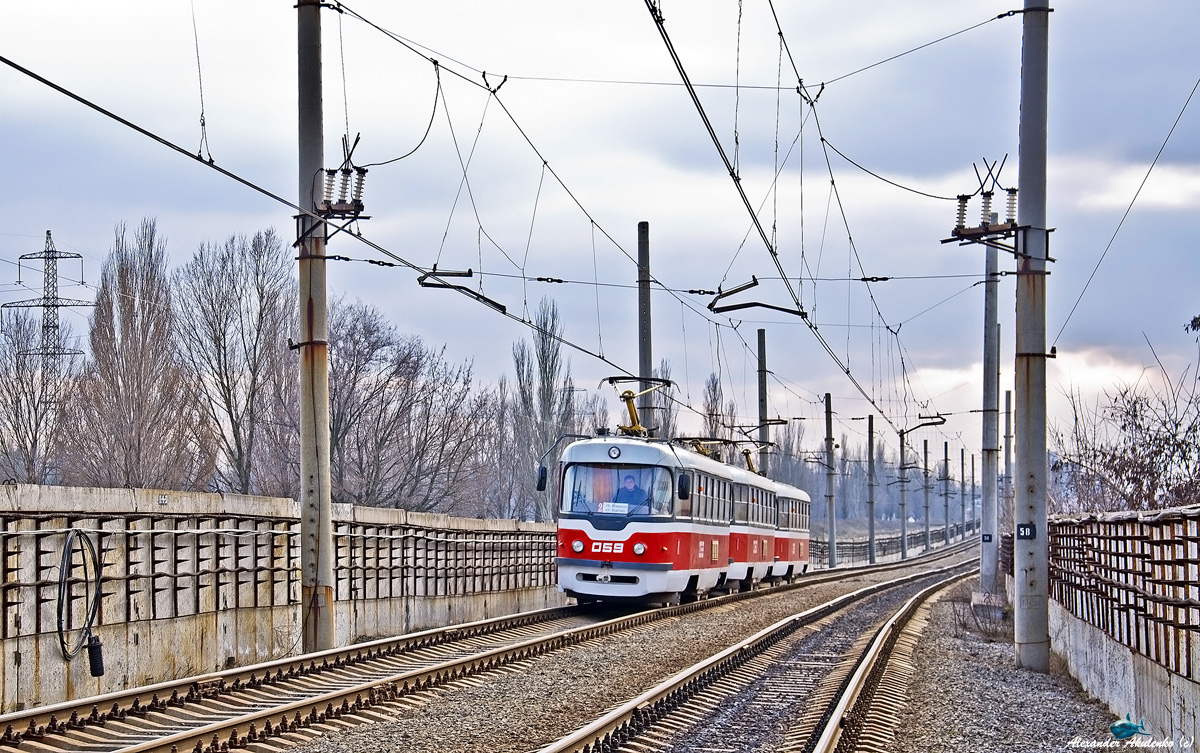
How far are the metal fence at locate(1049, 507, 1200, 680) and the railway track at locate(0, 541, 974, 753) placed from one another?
6488 millimetres

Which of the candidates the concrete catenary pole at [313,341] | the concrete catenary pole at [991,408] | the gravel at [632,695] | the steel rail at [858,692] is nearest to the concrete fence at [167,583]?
the concrete catenary pole at [313,341]

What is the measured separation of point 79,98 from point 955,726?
29.8 ft

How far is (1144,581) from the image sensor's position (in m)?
11.1

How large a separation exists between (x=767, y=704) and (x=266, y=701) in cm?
484

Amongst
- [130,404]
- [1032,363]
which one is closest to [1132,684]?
[1032,363]

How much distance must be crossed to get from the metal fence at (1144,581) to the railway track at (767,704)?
7.57ft

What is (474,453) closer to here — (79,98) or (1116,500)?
(1116,500)

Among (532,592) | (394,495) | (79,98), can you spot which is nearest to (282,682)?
(79,98)

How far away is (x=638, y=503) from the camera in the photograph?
23.2 meters

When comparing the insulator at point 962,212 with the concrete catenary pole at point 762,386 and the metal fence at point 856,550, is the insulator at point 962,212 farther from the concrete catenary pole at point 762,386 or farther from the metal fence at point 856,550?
the metal fence at point 856,550

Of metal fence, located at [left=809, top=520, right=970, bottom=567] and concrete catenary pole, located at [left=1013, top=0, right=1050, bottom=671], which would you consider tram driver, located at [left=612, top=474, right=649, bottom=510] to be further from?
metal fence, located at [left=809, top=520, right=970, bottom=567]

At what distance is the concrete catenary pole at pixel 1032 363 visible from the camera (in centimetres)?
1616

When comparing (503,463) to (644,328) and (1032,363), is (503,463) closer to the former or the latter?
(644,328)

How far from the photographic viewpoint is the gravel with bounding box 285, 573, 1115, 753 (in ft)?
35.1
